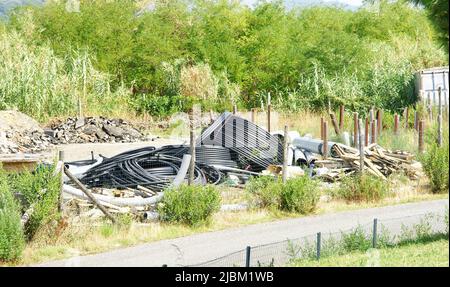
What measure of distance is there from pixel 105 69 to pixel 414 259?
28.9 m

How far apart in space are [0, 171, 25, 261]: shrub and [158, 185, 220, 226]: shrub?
2988mm

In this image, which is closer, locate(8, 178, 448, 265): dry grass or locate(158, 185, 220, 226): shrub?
locate(8, 178, 448, 265): dry grass

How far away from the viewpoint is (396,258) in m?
10.0

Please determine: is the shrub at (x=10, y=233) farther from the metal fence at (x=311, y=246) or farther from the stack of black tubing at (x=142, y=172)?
the stack of black tubing at (x=142, y=172)

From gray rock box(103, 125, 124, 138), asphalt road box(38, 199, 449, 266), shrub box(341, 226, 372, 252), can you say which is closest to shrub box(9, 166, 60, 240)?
asphalt road box(38, 199, 449, 266)

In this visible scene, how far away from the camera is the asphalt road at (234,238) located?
11844 millimetres

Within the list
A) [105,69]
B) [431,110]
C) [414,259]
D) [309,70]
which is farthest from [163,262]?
[105,69]

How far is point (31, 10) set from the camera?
164 ft

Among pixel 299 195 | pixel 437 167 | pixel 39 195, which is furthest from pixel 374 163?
pixel 39 195

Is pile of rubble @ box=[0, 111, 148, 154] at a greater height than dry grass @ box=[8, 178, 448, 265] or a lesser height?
greater

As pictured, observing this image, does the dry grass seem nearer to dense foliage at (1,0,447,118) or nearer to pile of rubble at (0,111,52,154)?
pile of rubble at (0,111,52,154)

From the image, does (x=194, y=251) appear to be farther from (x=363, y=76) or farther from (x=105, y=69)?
(x=105, y=69)

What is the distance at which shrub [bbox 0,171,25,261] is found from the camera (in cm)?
1156

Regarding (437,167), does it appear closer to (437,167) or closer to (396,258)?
(437,167)
